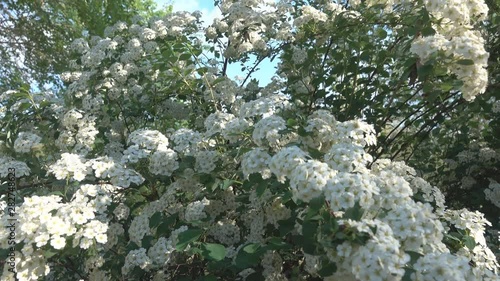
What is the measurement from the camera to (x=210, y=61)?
455cm

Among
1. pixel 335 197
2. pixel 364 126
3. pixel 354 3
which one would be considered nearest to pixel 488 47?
pixel 354 3

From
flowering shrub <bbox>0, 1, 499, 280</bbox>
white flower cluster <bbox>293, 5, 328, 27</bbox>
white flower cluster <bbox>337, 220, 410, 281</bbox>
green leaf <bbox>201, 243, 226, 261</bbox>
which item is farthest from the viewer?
white flower cluster <bbox>293, 5, 328, 27</bbox>

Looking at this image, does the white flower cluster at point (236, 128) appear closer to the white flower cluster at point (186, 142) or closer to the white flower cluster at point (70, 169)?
the white flower cluster at point (186, 142)

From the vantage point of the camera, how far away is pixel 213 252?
7.04 ft

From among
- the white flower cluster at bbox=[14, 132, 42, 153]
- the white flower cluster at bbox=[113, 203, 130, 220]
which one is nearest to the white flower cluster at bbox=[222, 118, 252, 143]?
the white flower cluster at bbox=[113, 203, 130, 220]

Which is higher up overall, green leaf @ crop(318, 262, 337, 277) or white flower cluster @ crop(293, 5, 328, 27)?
white flower cluster @ crop(293, 5, 328, 27)

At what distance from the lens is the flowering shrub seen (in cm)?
184

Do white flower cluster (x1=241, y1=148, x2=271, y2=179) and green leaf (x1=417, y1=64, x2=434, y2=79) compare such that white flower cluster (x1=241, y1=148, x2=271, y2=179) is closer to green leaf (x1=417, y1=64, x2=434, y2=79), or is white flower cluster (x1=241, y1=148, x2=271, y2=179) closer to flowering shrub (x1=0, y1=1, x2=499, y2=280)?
flowering shrub (x1=0, y1=1, x2=499, y2=280)

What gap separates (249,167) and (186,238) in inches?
17.5

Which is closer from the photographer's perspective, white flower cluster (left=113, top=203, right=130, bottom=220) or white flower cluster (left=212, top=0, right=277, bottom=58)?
white flower cluster (left=113, top=203, right=130, bottom=220)

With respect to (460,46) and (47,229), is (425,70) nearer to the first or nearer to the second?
(460,46)

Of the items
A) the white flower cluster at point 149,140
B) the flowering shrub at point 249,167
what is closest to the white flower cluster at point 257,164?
the flowering shrub at point 249,167

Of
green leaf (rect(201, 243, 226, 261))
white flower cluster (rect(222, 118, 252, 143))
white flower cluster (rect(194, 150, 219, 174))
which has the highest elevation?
white flower cluster (rect(222, 118, 252, 143))

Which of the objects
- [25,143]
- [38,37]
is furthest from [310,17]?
[38,37]
